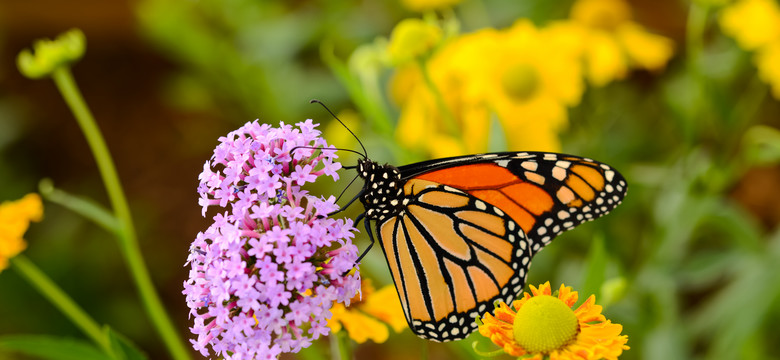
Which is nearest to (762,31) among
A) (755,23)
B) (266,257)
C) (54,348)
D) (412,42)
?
(755,23)

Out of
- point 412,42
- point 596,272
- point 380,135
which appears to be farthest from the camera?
point 380,135

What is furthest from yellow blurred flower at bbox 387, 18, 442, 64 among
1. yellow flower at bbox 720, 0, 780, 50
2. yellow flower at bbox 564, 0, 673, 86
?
yellow flower at bbox 720, 0, 780, 50

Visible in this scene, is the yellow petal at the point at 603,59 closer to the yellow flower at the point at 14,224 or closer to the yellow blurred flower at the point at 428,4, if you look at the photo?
the yellow blurred flower at the point at 428,4

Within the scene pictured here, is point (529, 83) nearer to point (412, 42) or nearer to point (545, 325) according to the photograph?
point (412, 42)

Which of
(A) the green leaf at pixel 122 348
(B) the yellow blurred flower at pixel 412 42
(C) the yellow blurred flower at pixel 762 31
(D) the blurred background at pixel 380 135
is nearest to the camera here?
(A) the green leaf at pixel 122 348

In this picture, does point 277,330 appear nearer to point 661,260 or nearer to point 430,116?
point 430,116

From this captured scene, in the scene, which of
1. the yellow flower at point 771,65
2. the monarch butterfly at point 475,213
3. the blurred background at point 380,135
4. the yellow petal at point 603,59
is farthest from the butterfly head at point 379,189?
the yellow flower at point 771,65

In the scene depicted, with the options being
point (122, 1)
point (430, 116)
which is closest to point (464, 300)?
point (430, 116)
